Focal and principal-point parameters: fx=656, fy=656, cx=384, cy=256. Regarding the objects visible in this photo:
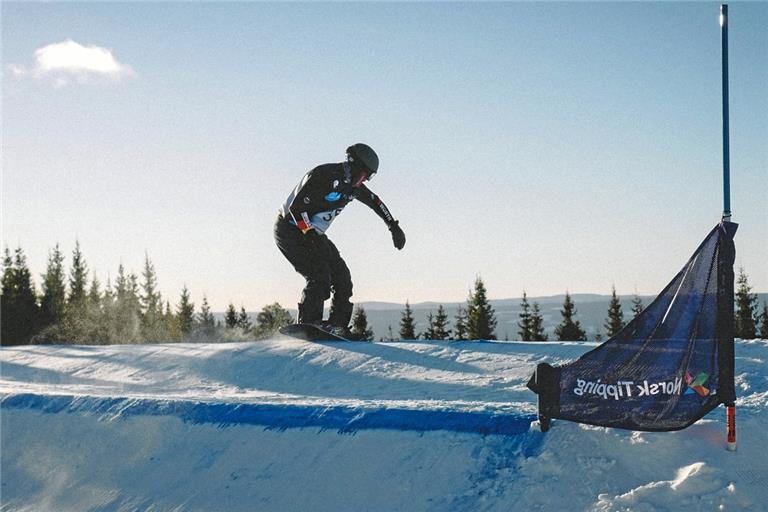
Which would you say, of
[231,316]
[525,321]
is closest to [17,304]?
[231,316]

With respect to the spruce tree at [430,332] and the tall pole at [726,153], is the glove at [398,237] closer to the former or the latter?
the tall pole at [726,153]

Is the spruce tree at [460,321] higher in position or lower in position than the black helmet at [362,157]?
lower

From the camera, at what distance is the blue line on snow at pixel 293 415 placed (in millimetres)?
3836

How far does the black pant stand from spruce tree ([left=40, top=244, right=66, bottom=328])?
46.7 metres

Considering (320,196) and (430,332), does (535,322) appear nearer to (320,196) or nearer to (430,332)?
(430,332)

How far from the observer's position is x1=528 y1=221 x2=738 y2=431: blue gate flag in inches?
133

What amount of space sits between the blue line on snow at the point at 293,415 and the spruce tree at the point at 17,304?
41947mm

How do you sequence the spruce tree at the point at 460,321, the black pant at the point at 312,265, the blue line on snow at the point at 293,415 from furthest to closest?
the spruce tree at the point at 460,321 < the black pant at the point at 312,265 < the blue line on snow at the point at 293,415

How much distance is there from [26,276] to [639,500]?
5569cm

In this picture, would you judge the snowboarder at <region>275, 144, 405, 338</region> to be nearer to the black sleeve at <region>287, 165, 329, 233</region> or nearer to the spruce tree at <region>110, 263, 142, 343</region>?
the black sleeve at <region>287, 165, 329, 233</region>

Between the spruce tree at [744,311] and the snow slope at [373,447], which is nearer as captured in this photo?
the snow slope at [373,447]

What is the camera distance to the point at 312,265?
7.67m

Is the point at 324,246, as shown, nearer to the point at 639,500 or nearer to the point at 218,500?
the point at 218,500

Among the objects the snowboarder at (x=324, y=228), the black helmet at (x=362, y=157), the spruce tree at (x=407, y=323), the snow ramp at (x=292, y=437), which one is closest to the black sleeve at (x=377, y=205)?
the snowboarder at (x=324, y=228)
